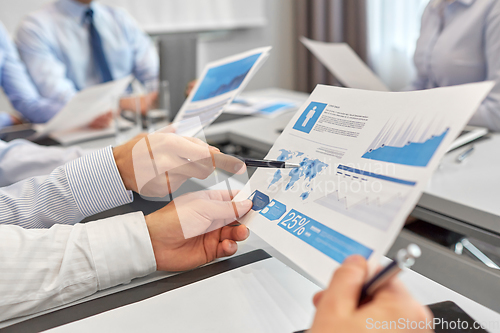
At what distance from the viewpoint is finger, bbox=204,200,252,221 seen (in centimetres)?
49

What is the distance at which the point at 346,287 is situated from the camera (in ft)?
0.95

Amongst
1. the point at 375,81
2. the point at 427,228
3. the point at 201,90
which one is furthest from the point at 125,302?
the point at 375,81

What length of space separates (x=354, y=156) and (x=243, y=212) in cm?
16

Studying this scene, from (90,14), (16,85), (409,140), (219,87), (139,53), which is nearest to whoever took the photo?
(409,140)

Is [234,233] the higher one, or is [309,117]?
[309,117]

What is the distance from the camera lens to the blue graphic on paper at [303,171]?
457 millimetres

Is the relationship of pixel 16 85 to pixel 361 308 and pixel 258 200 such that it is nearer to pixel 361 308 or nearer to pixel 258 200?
pixel 258 200

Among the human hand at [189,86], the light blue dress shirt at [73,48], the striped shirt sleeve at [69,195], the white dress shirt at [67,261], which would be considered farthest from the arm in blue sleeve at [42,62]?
the white dress shirt at [67,261]

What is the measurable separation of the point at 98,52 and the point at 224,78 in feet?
4.57

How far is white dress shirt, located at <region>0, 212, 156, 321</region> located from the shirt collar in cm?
173

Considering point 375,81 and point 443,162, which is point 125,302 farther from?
point 375,81

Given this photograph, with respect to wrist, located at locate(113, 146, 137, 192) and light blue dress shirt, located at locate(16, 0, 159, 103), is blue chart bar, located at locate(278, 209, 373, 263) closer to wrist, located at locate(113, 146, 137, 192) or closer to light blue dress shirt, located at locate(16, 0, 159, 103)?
wrist, located at locate(113, 146, 137, 192)

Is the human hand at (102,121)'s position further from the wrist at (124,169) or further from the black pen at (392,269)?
the black pen at (392,269)

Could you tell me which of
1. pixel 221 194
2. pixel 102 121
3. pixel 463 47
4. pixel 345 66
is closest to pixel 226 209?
pixel 221 194
